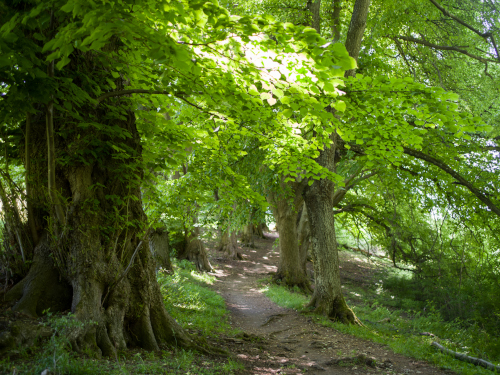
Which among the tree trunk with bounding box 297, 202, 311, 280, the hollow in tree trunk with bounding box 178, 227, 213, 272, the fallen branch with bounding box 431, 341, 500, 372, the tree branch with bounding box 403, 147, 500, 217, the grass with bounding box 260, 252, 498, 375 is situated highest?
the tree branch with bounding box 403, 147, 500, 217

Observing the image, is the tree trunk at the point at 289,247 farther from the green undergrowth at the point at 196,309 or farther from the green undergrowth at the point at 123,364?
the green undergrowth at the point at 123,364

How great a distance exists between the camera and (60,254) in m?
3.98

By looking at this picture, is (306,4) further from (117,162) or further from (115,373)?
(115,373)

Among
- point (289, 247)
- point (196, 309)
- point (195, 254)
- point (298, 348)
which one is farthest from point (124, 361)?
point (195, 254)

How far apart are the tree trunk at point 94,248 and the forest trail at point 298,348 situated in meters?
1.70

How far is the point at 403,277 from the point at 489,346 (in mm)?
8442

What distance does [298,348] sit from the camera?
6566 millimetres

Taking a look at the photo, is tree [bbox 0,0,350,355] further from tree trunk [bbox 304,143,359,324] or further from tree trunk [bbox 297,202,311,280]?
tree trunk [bbox 297,202,311,280]

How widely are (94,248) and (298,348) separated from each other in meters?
4.42

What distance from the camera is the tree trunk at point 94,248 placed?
3.85m

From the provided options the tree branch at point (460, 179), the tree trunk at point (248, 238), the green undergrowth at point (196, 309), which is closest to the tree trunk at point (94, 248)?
the green undergrowth at point (196, 309)

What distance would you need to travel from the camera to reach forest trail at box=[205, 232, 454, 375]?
5305mm

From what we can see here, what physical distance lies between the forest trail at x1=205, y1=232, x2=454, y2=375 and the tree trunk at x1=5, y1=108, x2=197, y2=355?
170 cm

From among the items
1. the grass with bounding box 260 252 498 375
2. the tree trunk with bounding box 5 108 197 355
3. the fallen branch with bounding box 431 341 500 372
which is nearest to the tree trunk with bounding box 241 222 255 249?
the grass with bounding box 260 252 498 375
